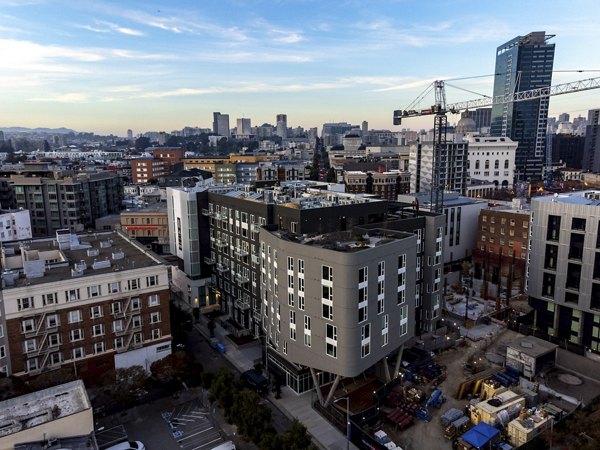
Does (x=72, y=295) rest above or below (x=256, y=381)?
above

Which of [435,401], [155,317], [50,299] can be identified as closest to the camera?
[50,299]

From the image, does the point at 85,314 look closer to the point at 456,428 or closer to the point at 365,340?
the point at 365,340

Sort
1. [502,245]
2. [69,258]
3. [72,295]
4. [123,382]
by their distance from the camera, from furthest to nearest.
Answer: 1. [502,245]
2. [69,258]
3. [72,295]
4. [123,382]

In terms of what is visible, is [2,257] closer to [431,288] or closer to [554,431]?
[431,288]

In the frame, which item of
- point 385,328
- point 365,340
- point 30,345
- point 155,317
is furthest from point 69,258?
point 385,328

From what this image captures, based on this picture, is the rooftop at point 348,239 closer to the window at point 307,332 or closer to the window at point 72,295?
the window at point 307,332

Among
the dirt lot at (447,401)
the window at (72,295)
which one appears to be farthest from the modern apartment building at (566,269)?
the window at (72,295)

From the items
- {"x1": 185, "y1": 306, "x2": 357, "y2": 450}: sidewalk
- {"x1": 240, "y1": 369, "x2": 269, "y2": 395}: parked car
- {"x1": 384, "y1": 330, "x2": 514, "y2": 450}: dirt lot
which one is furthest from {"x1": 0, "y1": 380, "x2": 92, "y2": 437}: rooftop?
{"x1": 384, "y1": 330, "x2": 514, "y2": 450}: dirt lot

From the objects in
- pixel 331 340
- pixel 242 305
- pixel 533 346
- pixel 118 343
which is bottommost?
pixel 533 346
